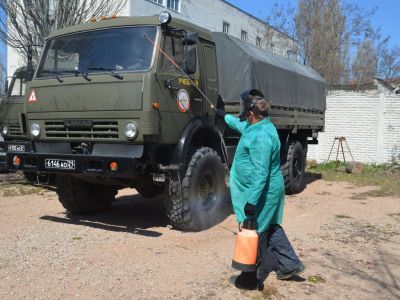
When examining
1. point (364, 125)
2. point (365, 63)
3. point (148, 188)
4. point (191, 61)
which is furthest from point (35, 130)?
point (365, 63)

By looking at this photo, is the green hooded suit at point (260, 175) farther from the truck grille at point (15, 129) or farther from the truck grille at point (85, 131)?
the truck grille at point (15, 129)

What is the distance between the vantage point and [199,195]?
6652 mm

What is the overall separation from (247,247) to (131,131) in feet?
7.35

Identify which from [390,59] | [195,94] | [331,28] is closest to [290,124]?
[195,94]

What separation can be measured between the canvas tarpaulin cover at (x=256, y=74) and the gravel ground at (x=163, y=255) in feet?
6.99

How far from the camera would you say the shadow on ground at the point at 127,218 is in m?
6.83

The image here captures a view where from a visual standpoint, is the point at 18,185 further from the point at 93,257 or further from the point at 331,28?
the point at 331,28

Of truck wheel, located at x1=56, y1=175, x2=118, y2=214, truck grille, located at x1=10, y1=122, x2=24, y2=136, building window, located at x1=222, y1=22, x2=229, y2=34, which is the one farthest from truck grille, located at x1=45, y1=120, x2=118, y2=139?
building window, located at x1=222, y1=22, x2=229, y2=34

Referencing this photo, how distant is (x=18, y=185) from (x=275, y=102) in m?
5.85

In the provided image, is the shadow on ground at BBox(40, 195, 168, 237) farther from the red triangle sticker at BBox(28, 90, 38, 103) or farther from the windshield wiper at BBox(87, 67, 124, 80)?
the windshield wiper at BBox(87, 67, 124, 80)

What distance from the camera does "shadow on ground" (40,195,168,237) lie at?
6832mm

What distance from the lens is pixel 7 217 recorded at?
7.50 m

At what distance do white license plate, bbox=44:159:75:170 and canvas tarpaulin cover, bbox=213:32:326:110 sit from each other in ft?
8.98

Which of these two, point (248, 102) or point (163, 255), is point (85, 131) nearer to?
point (163, 255)
